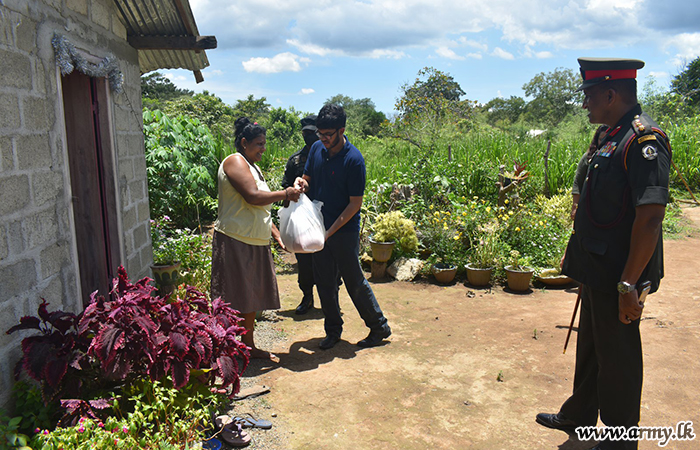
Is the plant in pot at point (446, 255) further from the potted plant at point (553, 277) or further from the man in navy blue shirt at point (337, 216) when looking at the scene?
the man in navy blue shirt at point (337, 216)

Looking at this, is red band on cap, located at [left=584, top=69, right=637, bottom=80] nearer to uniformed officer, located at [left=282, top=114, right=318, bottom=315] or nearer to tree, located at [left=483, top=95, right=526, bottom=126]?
uniformed officer, located at [left=282, top=114, right=318, bottom=315]

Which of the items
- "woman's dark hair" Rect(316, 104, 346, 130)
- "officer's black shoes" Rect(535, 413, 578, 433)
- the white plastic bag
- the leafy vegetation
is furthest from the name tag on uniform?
the leafy vegetation

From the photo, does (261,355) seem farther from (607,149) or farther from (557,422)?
(607,149)

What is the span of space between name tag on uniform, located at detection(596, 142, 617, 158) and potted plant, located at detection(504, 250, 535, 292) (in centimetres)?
369

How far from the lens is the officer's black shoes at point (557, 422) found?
10.4 feet

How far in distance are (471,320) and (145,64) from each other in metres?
4.85

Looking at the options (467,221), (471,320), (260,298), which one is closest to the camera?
(260,298)

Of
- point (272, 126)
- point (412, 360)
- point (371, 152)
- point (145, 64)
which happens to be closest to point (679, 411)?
point (412, 360)

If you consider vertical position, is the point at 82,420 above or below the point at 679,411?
above

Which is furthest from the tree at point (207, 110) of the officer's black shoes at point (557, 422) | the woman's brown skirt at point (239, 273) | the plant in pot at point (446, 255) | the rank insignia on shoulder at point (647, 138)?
the rank insignia on shoulder at point (647, 138)

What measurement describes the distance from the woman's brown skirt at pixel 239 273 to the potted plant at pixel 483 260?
3413mm

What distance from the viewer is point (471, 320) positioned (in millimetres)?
5324

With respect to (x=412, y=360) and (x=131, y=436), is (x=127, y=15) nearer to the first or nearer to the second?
(x=131, y=436)

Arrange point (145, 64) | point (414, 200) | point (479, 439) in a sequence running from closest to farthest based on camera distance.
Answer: point (479, 439)
point (145, 64)
point (414, 200)
